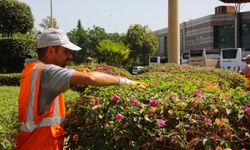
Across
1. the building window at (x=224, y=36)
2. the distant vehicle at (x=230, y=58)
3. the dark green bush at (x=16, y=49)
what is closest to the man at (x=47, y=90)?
the dark green bush at (x=16, y=49)

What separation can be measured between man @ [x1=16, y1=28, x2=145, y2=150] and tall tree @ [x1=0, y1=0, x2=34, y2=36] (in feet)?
39.4

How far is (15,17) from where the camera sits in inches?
591

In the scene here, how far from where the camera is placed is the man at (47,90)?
3135 mm

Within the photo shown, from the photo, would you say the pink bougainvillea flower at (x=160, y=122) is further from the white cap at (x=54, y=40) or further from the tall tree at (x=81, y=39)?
the tall tree at (x=81, y=39)

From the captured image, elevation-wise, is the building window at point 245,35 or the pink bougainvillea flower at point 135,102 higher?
the building window at point 245,35

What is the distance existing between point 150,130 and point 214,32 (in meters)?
55.0

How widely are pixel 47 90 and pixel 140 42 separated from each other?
54.4 metres

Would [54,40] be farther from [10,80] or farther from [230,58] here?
[230,58]

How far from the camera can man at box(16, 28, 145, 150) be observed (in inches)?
123

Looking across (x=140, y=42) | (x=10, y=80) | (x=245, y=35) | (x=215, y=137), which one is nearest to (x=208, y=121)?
(x=215, y=137)

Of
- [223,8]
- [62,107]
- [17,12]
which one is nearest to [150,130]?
[62,107]

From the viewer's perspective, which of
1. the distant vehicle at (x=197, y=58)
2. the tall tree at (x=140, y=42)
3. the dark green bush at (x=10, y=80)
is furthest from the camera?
the tall tree at (x=140, y=42)

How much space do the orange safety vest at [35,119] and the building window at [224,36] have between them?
175 feet

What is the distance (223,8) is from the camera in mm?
56188
